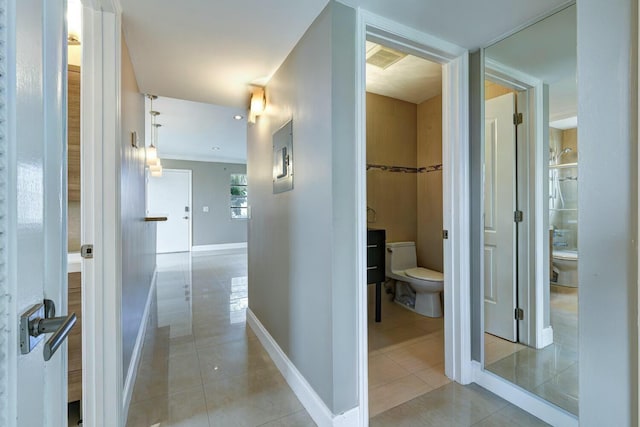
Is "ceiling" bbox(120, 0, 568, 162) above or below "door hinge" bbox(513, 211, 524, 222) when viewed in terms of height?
above

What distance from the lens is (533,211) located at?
174 cm

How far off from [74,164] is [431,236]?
10.1 ft

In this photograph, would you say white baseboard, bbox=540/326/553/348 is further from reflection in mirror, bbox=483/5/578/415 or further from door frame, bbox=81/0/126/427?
door frame, bbox=81/0/126/427

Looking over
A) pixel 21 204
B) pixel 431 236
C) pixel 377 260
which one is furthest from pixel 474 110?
pixel 21 204

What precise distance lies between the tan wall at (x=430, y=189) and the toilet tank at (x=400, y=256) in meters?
0.17

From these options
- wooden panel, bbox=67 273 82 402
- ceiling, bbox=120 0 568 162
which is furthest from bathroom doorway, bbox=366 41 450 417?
wooden panel, bbox=67 273 82 402

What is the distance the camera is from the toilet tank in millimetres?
3033

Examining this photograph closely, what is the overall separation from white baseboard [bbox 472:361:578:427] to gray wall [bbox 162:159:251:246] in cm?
673

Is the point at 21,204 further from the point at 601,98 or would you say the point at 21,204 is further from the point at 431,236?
the point at 431,236

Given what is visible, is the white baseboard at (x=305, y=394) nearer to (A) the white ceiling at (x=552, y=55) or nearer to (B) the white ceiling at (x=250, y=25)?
(A) the white ceiling at (x=552, y=55)

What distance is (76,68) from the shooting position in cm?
159

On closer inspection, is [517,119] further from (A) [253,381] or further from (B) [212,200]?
(B) [212,200]

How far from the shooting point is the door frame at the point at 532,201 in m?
1.66

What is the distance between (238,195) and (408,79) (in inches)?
232
